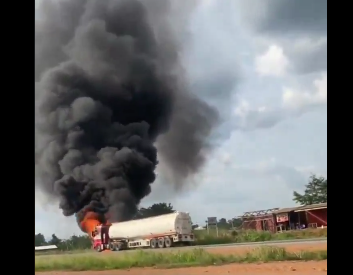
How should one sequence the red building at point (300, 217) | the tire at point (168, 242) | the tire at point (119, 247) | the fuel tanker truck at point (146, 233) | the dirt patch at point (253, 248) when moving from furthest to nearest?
the tire at point (119, 247) < the tire at point (168, 242) < the fuel tanker truck at point (146, 233) < the red building at point (300, 217) < the dirt patch at point (253, 248)

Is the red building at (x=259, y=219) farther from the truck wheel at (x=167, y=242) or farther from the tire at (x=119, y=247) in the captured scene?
the tire at (x=119, y=247)

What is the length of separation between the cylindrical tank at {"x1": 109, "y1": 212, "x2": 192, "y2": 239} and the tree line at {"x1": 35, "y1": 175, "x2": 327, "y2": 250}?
0.34 feet

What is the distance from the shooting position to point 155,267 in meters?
6.61

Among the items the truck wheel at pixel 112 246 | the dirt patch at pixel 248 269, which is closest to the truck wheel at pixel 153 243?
the dirt patch at pixel 248 269

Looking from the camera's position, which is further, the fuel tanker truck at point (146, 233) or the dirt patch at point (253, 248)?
the fuel tanker truck at point (146, 233)

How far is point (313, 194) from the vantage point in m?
6.52

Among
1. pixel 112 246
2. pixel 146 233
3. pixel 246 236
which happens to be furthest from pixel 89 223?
pixel 246 236

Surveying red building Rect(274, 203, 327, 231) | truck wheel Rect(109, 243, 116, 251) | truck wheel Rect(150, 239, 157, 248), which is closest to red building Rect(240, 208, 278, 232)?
red building Rect(274, 203, 327, 231)

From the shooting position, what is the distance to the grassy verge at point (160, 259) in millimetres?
6309
